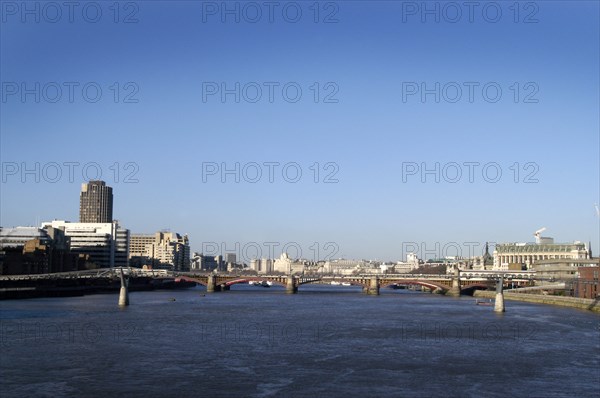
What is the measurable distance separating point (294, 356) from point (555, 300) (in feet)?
289

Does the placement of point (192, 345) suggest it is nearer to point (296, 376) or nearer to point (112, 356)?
point (112, 356)

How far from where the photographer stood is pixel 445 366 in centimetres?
5166

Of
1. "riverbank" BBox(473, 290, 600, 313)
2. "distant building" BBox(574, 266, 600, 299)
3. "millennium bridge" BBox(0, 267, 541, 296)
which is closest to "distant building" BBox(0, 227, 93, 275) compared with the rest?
"millennium bridge" BBox(0, 267, 541, 296)

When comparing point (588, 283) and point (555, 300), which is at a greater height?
point (588, 283)

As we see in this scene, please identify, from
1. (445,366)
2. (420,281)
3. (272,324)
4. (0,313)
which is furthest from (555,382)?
(420,281)

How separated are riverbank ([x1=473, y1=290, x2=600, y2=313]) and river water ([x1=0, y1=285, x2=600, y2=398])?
19.9 metres

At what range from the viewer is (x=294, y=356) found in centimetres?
5594

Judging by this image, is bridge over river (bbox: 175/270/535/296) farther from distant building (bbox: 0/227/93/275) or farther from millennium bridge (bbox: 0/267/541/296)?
distant building (bbox: 0/227/93/275)

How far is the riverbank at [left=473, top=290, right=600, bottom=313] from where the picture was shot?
10997 cm

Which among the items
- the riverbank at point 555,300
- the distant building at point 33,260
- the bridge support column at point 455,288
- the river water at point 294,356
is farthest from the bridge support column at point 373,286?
the river water at point 294,356

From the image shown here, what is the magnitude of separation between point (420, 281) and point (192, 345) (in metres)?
127

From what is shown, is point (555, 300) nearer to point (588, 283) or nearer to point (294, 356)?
point (588, 283)

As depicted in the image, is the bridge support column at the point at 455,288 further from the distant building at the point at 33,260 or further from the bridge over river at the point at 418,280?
the distant building at the point at 33,260

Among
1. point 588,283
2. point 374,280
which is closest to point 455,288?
point 374,280
